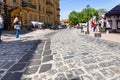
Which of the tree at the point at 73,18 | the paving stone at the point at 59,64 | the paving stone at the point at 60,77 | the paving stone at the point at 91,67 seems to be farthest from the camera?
the tree at the point at 73,18

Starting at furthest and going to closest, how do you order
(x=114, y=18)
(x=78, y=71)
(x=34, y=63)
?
(x=114, y=18), (x=34, y=63), (x=78, y=71)

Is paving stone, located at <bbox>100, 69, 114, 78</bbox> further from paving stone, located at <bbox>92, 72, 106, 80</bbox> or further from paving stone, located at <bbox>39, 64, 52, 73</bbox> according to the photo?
paving stone, located at <bbox>39, 64, 52, 73</bbox>

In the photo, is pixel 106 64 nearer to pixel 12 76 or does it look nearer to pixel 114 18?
pixel 12 76

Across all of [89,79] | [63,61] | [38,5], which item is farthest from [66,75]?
[38,5]

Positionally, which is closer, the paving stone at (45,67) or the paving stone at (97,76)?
the paving stone at (97,76)

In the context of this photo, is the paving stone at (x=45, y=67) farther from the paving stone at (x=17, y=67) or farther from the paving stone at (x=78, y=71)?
Answer: the paving stone at (x=78, y=71)

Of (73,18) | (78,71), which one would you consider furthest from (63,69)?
(73,18)

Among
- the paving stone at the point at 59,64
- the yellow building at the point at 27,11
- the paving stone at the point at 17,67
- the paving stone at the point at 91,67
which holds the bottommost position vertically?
the paving stone at the point at 17,67

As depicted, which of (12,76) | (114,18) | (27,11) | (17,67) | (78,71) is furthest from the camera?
(27,11)

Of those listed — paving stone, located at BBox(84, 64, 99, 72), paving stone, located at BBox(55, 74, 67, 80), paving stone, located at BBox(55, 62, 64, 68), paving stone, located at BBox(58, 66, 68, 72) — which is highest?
paving stone, located at BBox(84, 64, 99, 72)

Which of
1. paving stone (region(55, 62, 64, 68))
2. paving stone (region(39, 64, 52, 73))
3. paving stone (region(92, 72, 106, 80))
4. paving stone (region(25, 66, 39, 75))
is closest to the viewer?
paving stone (region(92, 72, 106, 80))

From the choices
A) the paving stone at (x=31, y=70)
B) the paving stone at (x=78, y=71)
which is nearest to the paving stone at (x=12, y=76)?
the paving stone at (x=31, y=70)

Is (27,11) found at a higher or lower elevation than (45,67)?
higher

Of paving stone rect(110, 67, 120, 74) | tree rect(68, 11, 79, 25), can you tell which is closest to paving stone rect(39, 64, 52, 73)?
paving stone rect(110, 67, 120, 74)
